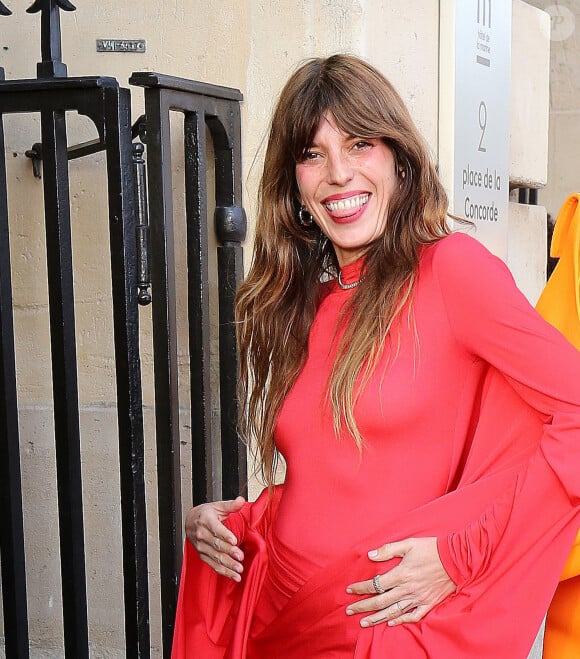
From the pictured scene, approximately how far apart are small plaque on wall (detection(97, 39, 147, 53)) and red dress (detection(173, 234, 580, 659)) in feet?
4.23

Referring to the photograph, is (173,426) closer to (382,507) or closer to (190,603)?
(190,603)

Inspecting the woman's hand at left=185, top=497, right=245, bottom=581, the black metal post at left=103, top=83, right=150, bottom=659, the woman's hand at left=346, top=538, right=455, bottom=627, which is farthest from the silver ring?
the black metal post at left=103, top=83, right=150, bottom=659

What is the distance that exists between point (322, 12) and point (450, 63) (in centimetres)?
54

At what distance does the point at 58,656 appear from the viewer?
116 inches

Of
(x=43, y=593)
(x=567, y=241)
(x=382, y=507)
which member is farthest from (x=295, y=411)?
(x=43, y=593)

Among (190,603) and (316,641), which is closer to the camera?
(316,641)

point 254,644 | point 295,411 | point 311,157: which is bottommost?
point 254,644

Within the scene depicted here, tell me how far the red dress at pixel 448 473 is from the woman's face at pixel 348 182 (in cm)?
14

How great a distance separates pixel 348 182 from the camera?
1756 millimetres

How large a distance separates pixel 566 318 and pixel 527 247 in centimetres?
207

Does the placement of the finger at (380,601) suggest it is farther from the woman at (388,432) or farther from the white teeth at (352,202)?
the white teeth at (352,202)

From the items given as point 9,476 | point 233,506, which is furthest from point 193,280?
point 233,506

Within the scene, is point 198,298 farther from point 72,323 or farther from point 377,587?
point 377,587

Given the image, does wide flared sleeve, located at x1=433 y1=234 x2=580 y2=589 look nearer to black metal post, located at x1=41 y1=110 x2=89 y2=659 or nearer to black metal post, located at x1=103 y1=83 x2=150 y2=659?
black metal post, located at x1=103 y1=83 x2=150 y2=659
